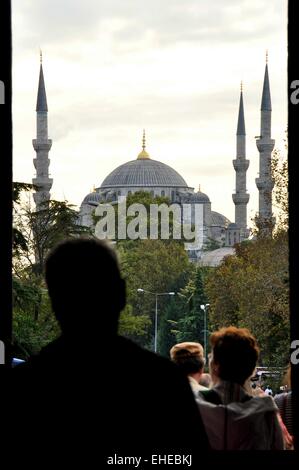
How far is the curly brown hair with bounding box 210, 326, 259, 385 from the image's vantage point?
3.30m

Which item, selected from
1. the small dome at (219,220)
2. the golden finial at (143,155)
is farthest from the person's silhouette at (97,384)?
the golden finial at (143,155)

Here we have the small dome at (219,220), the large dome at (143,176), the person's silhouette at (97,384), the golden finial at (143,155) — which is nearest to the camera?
the person's silhouette at (97,384)

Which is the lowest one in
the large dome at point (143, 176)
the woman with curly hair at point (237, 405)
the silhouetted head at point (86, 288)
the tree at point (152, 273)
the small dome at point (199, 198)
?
the woman with curly hair at point (237, 405)

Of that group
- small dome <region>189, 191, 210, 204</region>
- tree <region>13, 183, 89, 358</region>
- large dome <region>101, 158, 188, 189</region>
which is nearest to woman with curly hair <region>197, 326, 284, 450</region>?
tree <region>13, 183, 89, 358</region>

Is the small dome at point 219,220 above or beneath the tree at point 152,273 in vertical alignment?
above

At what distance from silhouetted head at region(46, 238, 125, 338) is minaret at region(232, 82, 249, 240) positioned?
3002 inches

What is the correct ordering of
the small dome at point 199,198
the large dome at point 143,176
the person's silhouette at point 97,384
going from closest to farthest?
the person's silhouette at point 97,384, the small dome at point 199,198, the large dome at point 143,176

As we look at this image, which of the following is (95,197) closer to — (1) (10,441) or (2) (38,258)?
(2) (38,258)

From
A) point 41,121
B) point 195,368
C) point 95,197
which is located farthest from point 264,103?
point 195,368

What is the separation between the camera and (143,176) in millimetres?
122625

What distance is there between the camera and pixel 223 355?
3328 millimetres

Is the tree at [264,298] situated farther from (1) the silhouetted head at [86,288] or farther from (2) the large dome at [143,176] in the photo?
(2) the large dome at [143,176]

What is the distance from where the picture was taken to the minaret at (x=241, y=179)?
87.9m

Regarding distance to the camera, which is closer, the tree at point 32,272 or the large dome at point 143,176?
the tree at point 32,272
